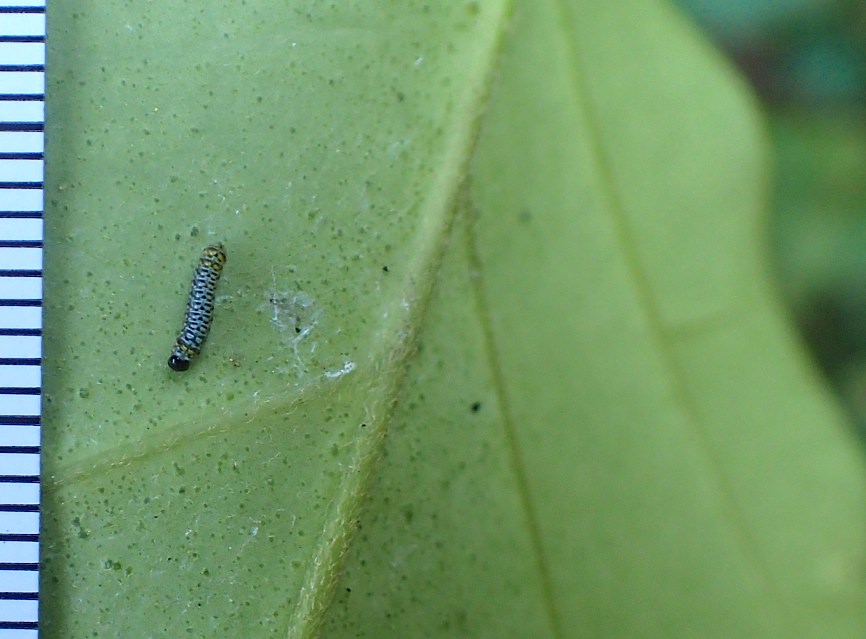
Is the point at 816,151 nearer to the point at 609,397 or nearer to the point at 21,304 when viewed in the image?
the point at 609,397

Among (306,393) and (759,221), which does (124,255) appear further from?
(759,221)

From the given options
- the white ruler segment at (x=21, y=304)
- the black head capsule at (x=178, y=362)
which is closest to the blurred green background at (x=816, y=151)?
the black head capsule at (x=178, y=362)

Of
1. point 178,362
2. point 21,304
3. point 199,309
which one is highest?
point 21,304

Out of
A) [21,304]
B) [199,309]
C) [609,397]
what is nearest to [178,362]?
[199,309]

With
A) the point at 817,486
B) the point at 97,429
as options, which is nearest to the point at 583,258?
the point at 817,486

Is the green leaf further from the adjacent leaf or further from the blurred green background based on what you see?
the blurred green background

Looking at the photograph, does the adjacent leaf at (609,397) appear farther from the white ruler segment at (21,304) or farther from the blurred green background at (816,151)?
the white ruler segment at (21,304)
